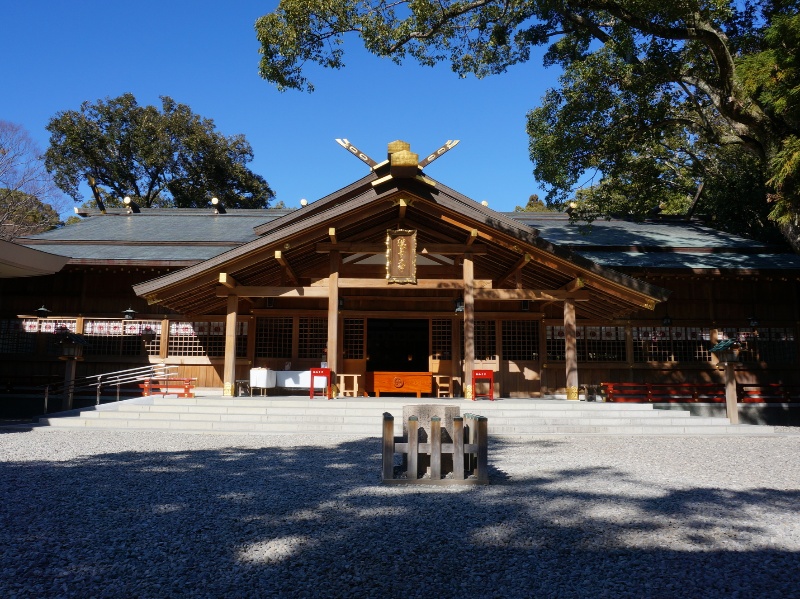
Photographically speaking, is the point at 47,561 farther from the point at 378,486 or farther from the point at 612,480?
the point at 612,480

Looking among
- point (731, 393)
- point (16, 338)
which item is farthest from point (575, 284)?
point (16, 338)

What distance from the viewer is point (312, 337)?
50.8 ft

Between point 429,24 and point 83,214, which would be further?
point 83,214

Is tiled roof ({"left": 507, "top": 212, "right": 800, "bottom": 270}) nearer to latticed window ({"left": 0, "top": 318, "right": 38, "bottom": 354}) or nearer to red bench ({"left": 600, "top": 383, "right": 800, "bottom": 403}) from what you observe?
red bench ({"left": 600, "top": 383, "right": 800, "bottom": 403})

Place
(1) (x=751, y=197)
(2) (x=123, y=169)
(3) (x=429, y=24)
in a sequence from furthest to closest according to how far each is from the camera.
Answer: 1. (2) (x=123, y=169)
2. (1) (x=751, y=197)
3. (3) (x=429, y=24)

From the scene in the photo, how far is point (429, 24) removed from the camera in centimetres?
1380

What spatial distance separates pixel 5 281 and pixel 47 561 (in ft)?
48.3

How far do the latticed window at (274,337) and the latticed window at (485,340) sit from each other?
5.16 meters

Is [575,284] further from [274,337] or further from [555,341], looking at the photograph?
[274,337]

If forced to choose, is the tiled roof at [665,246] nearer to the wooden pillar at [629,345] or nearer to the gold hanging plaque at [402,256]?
the wooden pillar at [629,345]

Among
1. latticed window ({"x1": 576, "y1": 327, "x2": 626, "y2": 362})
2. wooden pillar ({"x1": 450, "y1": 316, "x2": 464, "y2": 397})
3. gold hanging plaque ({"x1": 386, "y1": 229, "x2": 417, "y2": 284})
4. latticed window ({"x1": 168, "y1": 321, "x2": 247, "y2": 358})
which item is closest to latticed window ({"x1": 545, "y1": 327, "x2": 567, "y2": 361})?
latticed window ({"x1": 576, "y1": 327, "x2": 626, "y2": 362})

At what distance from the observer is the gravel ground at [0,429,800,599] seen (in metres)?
3.32

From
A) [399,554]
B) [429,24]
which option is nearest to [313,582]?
[399,554]

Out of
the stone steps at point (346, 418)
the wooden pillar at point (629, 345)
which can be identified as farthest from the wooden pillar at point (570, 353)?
the wooden pillar at point (629, 345)
